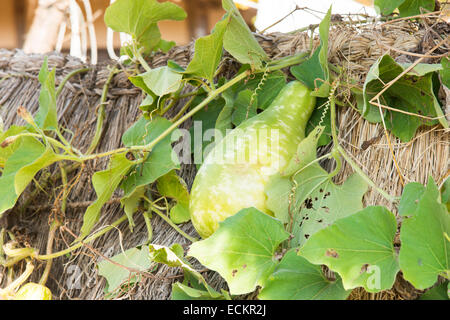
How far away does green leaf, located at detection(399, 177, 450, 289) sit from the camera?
0.46 meters

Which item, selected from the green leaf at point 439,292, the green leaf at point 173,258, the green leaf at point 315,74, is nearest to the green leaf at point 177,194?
the green leaf at point 173,258

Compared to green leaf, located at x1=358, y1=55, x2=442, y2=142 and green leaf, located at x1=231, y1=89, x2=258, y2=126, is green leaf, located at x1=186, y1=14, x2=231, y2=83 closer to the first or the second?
green leaf, located at x1=231, y1=89, x2=258, y2=126

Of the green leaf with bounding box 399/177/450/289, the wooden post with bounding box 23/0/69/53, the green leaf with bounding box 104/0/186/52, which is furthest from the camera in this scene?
the wooden post with bounding box 23/0/69/53

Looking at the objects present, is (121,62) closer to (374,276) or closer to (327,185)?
(327,185)

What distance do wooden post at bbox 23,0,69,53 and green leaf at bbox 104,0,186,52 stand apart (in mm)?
950

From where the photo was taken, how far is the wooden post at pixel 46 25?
66.4 inches

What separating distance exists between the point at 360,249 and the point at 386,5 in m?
0.45

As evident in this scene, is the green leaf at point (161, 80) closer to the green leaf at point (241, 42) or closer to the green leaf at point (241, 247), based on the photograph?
the green leaf at point (241, 42)

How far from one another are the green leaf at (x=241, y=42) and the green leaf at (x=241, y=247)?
255 millimetres

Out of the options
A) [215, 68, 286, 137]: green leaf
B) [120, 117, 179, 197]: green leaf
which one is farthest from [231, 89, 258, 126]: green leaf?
[120, 117, 179, 197]: green leaf

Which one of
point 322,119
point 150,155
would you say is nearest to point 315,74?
point 322,119

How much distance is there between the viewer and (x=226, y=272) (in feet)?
1.79

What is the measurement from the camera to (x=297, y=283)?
0.54m
